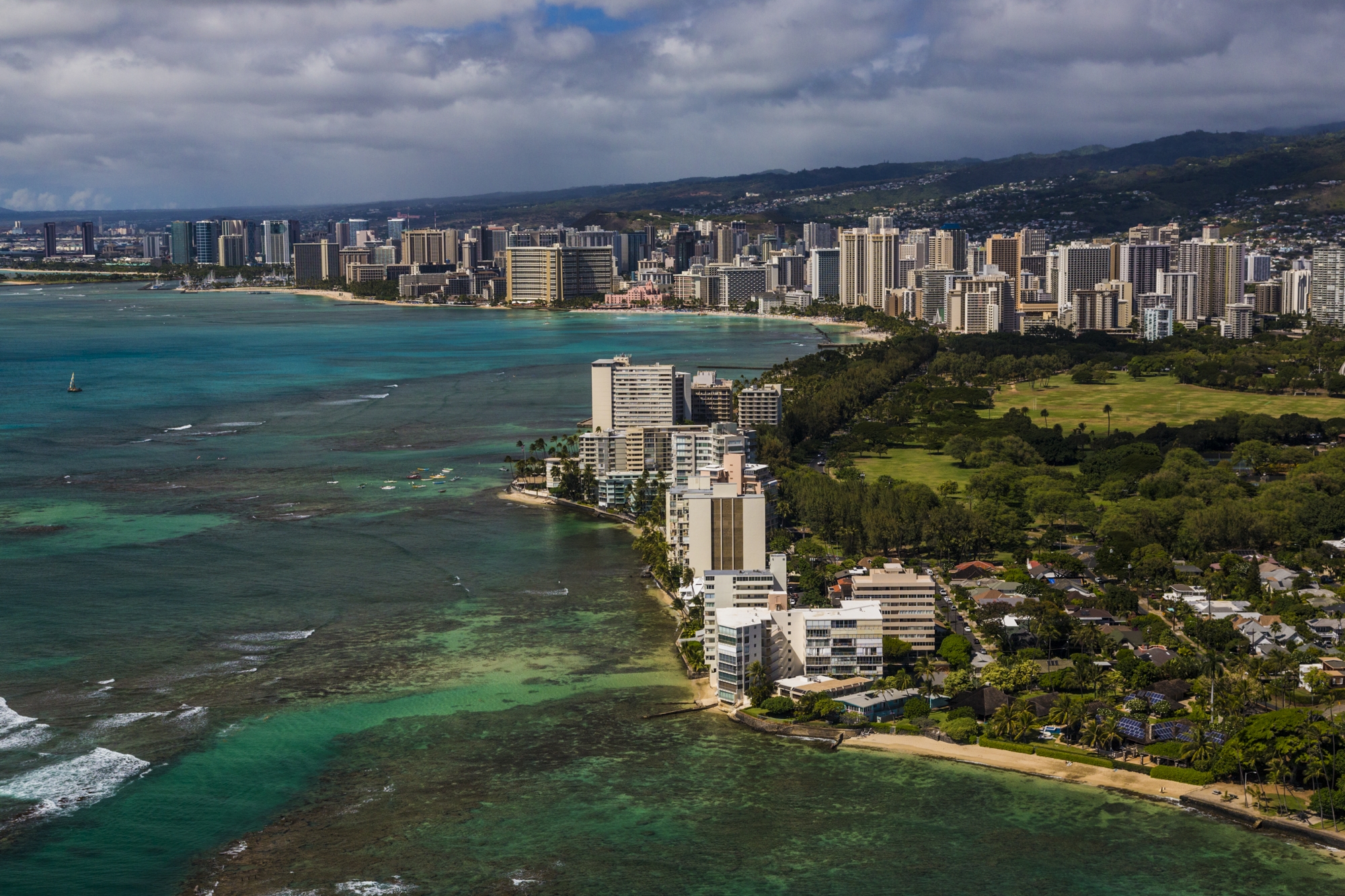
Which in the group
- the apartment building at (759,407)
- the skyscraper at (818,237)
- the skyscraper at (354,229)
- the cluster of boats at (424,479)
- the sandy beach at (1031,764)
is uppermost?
the skyscraper at (354,229)

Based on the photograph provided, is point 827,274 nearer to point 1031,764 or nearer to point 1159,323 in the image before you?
point 1159,323

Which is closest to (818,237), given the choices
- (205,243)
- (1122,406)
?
(205,243)

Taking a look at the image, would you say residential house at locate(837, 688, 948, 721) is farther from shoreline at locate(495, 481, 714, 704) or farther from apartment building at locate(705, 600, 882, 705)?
shoreline at locate(495, 481, 714, 704)

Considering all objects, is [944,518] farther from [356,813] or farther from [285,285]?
[285,285]

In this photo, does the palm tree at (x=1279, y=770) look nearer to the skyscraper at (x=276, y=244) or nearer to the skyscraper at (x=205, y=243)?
the skyscraper at (x=205, y=243)

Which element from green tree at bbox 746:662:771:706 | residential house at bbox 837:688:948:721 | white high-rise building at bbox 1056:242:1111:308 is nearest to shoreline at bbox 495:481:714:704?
green tree at bbox 746:662:771:706

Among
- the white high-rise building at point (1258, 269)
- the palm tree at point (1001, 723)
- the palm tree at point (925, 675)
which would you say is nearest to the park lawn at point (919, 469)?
the palm tree at point (925, 675)
